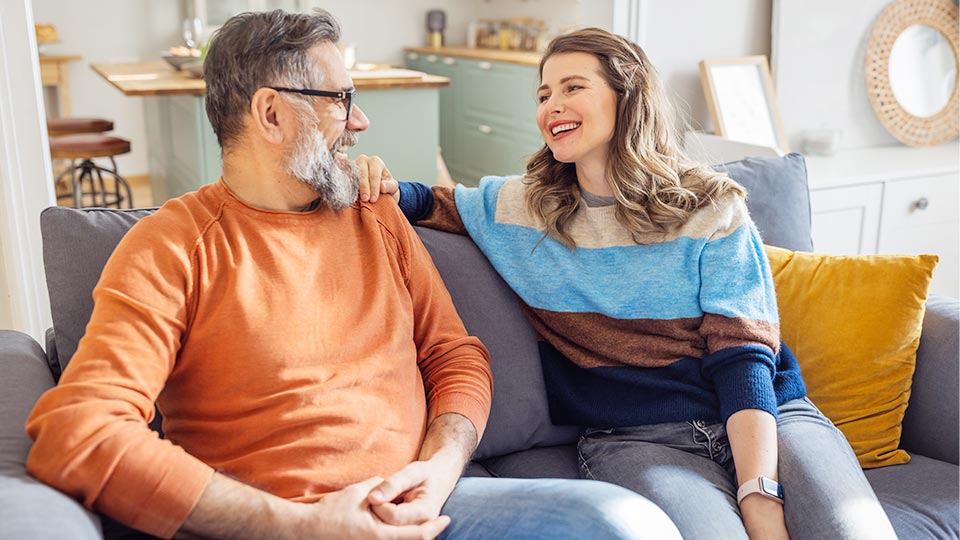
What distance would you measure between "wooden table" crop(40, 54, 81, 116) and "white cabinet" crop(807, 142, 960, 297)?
4959 mm

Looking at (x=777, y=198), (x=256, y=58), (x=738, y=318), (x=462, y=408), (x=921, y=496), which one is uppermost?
(x=256, y=58)

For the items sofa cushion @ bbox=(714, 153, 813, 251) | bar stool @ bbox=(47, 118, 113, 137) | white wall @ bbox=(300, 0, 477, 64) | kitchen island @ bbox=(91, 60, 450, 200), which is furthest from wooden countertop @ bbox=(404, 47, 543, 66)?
sofa cushion @ bbox=(714, 153, 813, 251)

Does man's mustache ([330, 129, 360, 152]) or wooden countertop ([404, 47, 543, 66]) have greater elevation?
man's mustache ([330, 129, 360, 152])

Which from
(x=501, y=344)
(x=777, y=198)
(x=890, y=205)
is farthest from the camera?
(x=890, y=205)

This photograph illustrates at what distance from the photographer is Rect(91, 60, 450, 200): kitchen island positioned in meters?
3.79

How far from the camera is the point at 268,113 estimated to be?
1444 millimetres

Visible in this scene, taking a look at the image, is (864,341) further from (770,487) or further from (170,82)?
(170,82)

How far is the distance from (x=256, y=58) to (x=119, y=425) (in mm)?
593

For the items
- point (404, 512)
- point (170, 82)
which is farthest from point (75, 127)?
point (404, 512)

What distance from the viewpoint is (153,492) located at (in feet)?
3.82

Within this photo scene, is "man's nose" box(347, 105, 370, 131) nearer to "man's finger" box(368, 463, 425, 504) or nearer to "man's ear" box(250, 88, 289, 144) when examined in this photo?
"man's ear" box(250, 88, 289, 144)

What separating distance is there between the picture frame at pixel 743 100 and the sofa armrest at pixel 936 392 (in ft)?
4.28

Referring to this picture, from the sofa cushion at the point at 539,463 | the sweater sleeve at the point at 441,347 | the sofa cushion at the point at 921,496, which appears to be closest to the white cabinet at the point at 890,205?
the sofa cushion at the point at 921,496

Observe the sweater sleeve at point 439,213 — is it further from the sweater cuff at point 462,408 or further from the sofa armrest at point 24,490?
the sofa armrest at point 24,490
